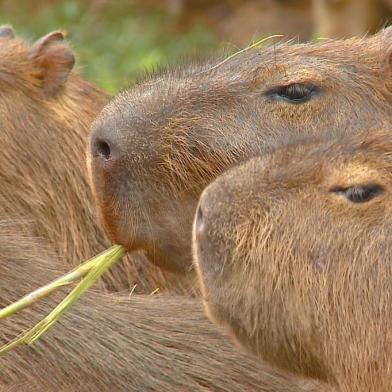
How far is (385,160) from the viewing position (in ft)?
9.63

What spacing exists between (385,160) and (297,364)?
0.48 meters

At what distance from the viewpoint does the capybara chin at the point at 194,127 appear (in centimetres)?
356

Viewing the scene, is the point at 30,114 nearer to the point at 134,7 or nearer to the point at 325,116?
the point at 325,116

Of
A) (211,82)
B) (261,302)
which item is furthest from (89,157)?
(261,302)

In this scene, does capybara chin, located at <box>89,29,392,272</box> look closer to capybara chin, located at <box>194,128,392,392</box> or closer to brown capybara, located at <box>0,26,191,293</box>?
capybara chin, located at <box>194,128,392,392</box>

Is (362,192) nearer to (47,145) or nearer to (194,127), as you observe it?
(194,127)

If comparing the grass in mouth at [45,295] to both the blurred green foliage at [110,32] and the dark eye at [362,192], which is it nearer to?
the dark eye at [362,192]

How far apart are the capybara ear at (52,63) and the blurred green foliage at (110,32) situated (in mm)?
2893

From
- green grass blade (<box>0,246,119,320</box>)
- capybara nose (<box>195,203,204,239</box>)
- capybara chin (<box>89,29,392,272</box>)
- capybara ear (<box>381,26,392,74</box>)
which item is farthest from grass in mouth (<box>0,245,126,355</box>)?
capybara ear (<box>381,26,392,74</box>)

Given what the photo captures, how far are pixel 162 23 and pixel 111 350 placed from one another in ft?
31.3

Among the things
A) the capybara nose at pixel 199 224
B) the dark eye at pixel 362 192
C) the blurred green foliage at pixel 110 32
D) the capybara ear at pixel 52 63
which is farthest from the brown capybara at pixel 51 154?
the blurred green foliage at pixel 110 32

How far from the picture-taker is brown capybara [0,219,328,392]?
3.35m

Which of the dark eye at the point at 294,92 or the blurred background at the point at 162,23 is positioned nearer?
the dark eye at the point at 294,92

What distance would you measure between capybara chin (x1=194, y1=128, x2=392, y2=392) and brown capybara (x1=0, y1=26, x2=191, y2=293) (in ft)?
6.01
